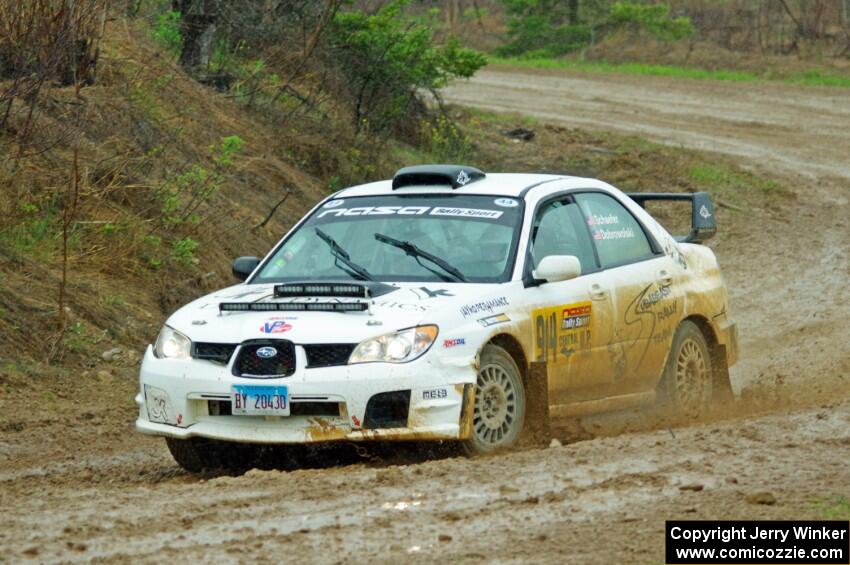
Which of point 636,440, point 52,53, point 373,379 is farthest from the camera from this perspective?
point 52,53

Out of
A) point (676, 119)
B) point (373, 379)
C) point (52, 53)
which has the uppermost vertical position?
point (52, 53)

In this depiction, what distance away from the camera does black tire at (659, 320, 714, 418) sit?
9.55m

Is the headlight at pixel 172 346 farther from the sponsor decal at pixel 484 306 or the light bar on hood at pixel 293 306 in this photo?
the sponsor decal at pixel 484 306

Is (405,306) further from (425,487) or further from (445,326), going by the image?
(425,487)

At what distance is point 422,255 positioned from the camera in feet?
27.6

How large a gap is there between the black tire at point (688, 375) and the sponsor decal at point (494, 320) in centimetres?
189

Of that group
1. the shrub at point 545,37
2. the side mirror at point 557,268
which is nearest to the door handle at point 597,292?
the side mirror at point 557,268

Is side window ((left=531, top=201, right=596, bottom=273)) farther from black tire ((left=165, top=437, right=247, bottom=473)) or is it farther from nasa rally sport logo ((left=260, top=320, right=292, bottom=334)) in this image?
black tire ((left=165, top=437, right=247, bottom=473))

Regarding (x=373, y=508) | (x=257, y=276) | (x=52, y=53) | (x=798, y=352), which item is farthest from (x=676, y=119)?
(x=373, y=508)

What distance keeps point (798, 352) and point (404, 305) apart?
6235mm

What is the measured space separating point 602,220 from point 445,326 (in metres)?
2.17

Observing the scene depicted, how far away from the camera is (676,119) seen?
90.7ft

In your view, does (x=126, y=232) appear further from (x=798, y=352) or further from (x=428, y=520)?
(x=428, y=520)

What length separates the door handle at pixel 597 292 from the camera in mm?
8820
